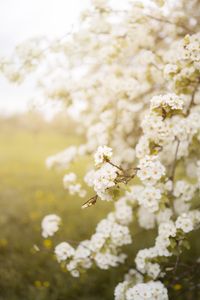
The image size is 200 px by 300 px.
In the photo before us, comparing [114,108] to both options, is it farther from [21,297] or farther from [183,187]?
[21,297]

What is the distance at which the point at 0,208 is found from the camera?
7562 millimetres

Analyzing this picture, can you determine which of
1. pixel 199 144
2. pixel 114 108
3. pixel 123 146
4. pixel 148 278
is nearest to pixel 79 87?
pixel 114 108

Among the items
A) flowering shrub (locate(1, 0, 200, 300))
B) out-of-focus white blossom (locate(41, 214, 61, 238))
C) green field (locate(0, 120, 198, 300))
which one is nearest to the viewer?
flowering shrub (locate(1, 0, 200, 300))

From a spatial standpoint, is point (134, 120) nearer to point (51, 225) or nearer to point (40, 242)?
point (51, 225)

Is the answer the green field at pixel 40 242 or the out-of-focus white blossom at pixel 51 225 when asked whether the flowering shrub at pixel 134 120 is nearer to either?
the out-of-focus white blossom at pixel 51 225

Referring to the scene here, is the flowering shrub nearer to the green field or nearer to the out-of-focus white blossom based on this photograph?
the out-of-focus white blossom

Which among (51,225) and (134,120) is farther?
(134,120)

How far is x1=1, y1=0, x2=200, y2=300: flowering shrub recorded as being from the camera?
3139 mm

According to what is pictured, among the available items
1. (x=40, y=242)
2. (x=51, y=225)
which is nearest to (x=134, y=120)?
(x=51, y=225)

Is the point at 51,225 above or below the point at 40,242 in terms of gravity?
below

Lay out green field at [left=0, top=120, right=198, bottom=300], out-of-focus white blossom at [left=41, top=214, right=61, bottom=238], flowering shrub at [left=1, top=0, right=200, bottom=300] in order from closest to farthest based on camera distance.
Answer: flowering shrub at [left=1, top=0, right=200, bottom=300] → out-of-focus white blossom at [left=41, top=214, right=61, bottom=238] → green field at [left=0, top=120, right=198, bottom=300]

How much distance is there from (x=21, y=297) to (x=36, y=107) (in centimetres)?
235

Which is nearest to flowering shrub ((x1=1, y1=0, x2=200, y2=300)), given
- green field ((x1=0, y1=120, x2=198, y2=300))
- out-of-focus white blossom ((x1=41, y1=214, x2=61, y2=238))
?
out-of-focus white blossom ((x1=41, y1=214, x2=61, y2=238))

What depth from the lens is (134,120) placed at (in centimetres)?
495
